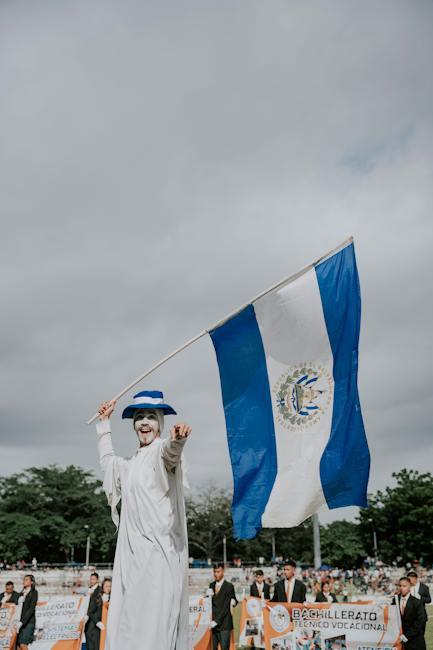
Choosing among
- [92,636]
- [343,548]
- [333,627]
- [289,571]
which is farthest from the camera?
[343,548]

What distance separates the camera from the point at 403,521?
222ft

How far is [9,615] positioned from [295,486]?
965 centimetres

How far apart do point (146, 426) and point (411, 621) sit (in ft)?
30.8

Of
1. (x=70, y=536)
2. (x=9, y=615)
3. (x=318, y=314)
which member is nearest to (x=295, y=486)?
(x=318, y=314)

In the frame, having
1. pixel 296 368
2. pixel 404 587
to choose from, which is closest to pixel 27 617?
pixel 404 587

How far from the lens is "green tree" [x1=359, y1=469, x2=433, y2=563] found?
2606 inches

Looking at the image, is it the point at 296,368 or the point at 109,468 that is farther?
the point at 296,368

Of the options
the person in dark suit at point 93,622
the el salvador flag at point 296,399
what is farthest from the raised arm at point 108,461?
the person in dark suit at point 93,622

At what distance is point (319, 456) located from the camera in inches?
337

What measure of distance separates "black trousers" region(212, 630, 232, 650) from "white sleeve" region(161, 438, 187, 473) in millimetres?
11060

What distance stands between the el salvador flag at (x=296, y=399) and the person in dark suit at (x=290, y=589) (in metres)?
6.30

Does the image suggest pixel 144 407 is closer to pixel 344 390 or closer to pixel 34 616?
pixel 344 390

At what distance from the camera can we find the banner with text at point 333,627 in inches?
493

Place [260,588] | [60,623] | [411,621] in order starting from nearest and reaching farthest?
[411,621], [60,623], [260,588]
